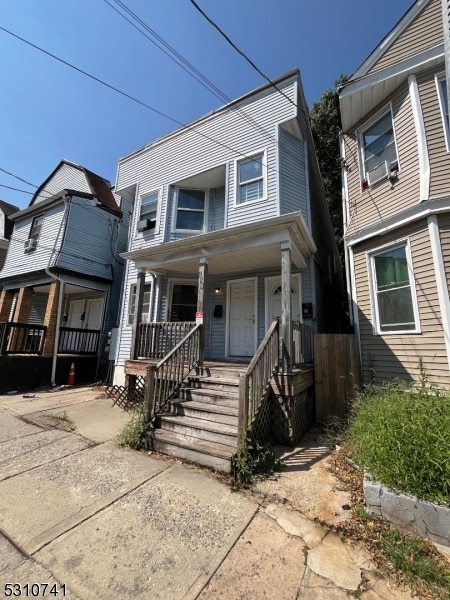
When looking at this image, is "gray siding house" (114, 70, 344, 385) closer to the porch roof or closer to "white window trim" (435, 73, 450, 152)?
the porch roof

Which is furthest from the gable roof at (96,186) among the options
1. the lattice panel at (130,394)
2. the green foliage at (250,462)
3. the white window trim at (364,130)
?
the green foliage at (250,462)

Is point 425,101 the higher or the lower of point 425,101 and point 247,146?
the lower

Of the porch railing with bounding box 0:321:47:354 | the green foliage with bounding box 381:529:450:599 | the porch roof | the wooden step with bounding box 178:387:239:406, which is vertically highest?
the porch roof

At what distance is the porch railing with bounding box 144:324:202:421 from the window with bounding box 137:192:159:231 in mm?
4979

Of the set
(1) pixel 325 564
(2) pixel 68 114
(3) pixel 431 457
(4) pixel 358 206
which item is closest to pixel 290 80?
(4) pixel 358 206

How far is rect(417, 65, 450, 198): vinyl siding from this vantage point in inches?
207

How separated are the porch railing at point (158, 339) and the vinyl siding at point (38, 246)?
563 cm

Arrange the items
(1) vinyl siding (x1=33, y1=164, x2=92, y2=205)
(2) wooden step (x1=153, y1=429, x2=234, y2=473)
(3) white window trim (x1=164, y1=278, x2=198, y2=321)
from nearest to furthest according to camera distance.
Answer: (2) wooden step (x1=153, y1=429, x2=234, y2=473) → (3) white window trim (x1=164, y1=278, x2=198, y2=321) → (1) vinyl siding (x1=33, y1=164, x2=92, y2=205)

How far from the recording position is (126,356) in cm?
917

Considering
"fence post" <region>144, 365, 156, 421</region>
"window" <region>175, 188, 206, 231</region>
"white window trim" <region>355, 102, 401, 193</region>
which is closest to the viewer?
"fence post" <region>144, 365, 156, 421</region>

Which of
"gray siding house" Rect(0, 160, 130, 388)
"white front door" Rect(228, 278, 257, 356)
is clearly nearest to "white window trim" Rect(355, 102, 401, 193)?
"white front door" Rect(228, 278, 257, 356)

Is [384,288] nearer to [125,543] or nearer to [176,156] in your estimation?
[125,543]

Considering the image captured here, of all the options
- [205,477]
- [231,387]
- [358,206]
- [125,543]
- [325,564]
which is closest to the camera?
[325,564]

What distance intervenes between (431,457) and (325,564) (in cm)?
134
